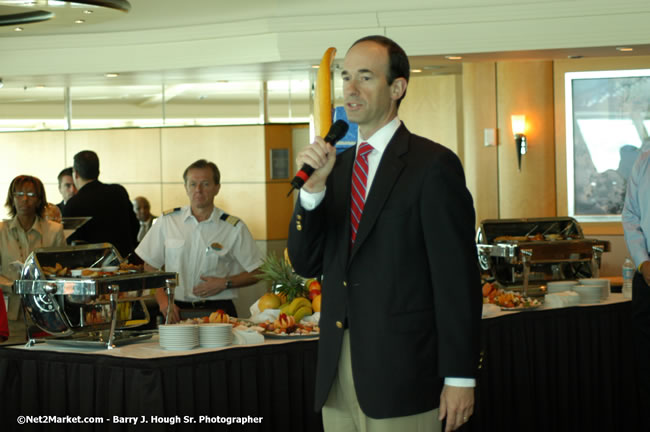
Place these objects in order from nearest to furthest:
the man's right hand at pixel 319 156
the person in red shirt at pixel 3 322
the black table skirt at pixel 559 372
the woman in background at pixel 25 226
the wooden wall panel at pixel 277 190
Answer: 1. the man's right hand at pixel 319 156
2. the person in red shirt at pixel 3 322
3. the black table skirt at pixel 559 372
4. the woman in background at pixel 25 226
5. the wooden wall panel at pixel 277 190

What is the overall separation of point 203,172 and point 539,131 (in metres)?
4.45

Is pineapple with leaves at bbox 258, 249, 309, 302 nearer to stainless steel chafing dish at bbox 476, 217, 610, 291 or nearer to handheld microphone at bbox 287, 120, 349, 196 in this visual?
stainless steel chafing dish at bbox 476, 217, 610, 291

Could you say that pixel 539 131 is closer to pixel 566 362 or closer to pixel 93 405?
pixel 566 362

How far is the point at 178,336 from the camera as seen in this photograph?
2893mm

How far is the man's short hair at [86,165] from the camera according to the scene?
17.2ft

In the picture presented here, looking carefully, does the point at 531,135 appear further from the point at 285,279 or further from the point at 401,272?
the point at 401,272

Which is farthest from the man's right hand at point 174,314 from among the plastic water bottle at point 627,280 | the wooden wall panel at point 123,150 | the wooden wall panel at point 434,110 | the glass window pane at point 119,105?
the wooden wall panel at point 434,110

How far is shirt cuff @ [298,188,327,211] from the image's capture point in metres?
1.72

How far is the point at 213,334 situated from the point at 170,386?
256 mm

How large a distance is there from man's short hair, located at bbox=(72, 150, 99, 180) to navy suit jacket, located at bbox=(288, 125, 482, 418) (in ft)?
12.5

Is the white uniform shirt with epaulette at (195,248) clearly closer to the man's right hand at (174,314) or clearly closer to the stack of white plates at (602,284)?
the man's right hand at (174,314)

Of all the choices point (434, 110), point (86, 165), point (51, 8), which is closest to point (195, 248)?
point (86, 165)

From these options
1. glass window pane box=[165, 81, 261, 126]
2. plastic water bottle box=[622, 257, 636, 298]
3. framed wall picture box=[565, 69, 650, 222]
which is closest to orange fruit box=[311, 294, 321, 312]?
plastic water bottle box=[622, 257, 636, 298]

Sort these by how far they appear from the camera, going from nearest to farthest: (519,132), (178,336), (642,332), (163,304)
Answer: (178,336), (163,304), (642,332), (519,132)
